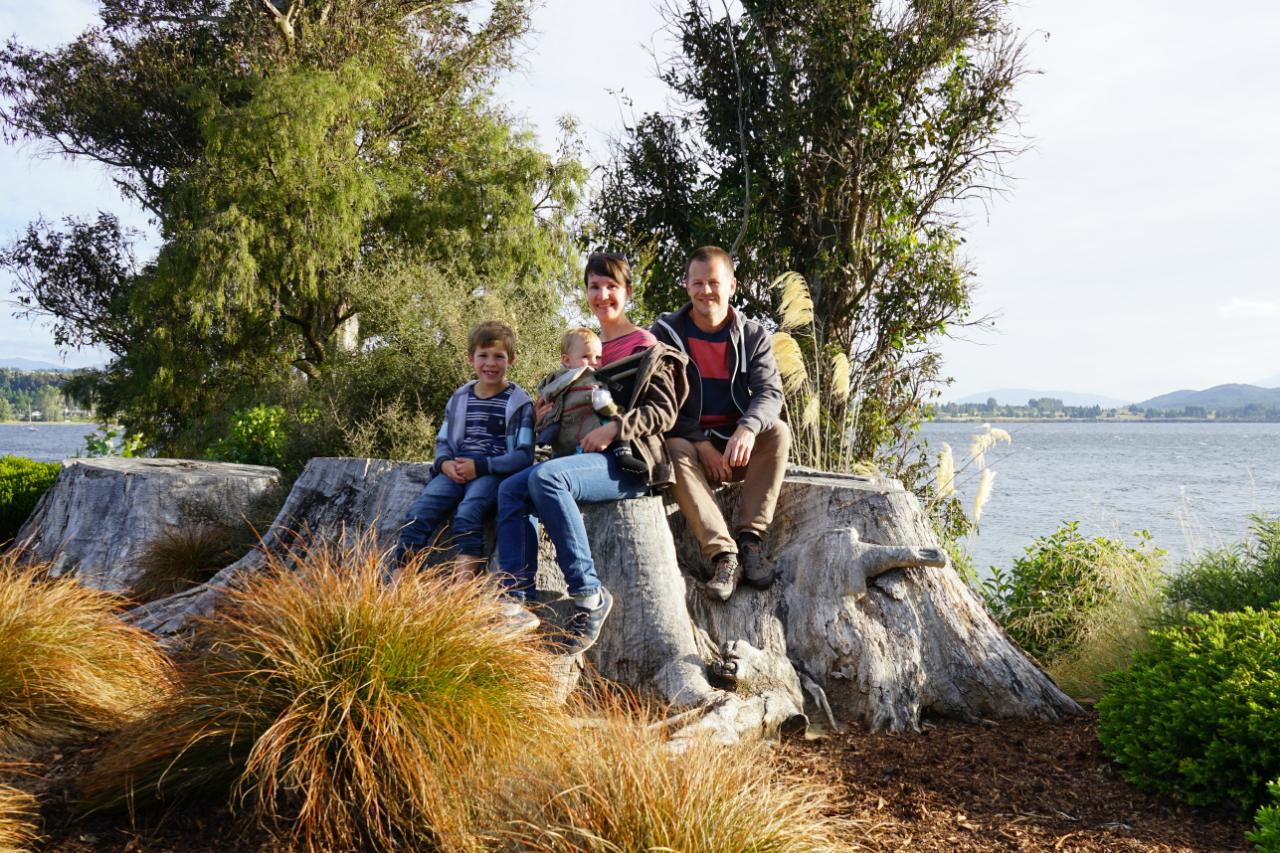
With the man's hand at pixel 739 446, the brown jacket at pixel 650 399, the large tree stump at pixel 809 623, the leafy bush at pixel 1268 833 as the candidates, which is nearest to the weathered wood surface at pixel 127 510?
the large tree stump at pixel 809 623

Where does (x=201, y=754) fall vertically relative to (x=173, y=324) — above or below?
below

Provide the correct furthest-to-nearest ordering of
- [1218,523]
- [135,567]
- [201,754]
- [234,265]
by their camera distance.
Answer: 1. [1218,523]
2. [234,265]
3. [135,567]
4. [201,754]

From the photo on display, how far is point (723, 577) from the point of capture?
175 inches

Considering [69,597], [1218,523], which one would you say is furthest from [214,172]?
[1218,523]

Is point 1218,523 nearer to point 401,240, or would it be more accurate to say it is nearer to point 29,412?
point 401,240

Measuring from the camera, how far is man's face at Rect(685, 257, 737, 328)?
465cm

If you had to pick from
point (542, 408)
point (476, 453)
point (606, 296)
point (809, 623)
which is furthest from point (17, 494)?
point (809, 623)

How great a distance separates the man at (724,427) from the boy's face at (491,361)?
778 mm

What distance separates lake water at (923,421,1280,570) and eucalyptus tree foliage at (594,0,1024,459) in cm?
161

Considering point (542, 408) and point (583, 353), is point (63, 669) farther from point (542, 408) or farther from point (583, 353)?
point (583, 353)

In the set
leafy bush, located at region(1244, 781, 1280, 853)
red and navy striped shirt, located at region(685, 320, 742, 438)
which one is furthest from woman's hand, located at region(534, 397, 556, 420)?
leafy bush, located at region(1244, 781, 1280, 853)

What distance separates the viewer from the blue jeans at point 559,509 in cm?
392

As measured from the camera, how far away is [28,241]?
18.3m

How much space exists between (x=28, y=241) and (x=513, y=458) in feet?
60.1
